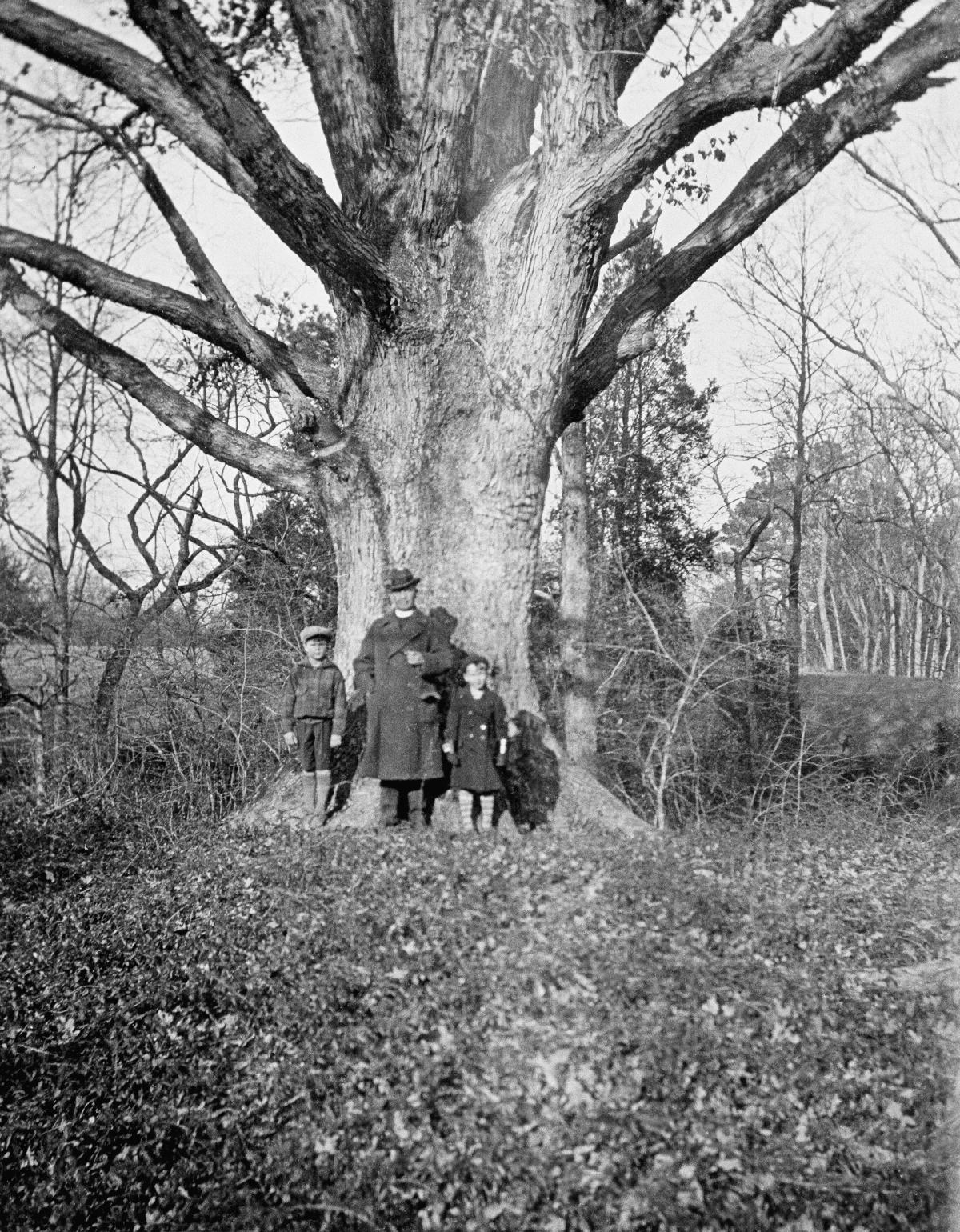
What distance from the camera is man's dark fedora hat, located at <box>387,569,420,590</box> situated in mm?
7422

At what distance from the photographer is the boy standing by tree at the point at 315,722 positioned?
804 centimetres

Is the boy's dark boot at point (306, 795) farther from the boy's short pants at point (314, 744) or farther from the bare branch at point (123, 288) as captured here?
the bare branch at point (123, 288)

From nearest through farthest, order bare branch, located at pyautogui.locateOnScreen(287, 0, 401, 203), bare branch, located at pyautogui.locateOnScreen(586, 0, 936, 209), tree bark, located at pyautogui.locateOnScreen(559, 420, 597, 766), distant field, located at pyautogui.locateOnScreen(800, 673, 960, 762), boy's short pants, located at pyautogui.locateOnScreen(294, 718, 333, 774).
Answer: bare branch, located at pyautogui.locateOnScreen(586, 0, 936, 209)
bare branch, located at pyautogui.locateOnScreen(287, 0, 401, 203)
boy's short pants, located at pyautogui.locateOnScreen(294, 718, 333, 774)
tree bark, located at pyautogui.locateOnScreen(559, 420, 597, 766)
distant field, located at pyautogui.locateOnScreen(800, 673, 960, 762)

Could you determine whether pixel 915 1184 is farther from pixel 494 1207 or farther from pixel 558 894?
pixel 558 894

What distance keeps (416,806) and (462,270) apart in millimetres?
4348

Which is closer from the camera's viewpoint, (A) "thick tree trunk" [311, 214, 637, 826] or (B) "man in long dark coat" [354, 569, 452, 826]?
(B) "man in long dark coat" [354, 569, 452, 826]

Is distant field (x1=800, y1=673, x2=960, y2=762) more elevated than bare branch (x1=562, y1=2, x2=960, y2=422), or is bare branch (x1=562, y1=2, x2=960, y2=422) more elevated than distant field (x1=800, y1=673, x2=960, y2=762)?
bare branch (x1=562, y1=2, x2=960, y2=422)

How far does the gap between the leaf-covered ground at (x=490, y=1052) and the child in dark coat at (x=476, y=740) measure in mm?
1099

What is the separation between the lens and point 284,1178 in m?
3.95

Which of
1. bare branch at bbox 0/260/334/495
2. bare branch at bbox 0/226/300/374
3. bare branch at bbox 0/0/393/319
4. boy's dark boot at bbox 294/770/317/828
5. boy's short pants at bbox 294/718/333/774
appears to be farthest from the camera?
boy's short pants at bbox 294/718/333/774

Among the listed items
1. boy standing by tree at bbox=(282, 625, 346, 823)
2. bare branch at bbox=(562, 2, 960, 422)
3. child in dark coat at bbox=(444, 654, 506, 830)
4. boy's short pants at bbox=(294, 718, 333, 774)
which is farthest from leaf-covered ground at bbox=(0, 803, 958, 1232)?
bare branch at bbox=(562, 2, 960, 422)

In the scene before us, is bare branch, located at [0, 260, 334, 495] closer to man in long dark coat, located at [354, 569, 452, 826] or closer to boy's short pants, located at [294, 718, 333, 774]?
man in long dark coat, located at [354, 569, 452, 826]

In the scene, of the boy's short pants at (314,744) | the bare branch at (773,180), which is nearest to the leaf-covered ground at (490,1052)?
the boy's short pants at (314,744)

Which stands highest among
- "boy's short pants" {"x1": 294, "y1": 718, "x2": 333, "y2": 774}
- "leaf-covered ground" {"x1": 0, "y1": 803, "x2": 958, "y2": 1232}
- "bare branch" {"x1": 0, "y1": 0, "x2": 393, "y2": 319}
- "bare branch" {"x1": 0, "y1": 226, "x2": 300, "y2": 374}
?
"bare branch" {"x1": 0, "y1": 0, "x2": 393, "y2": 319}
